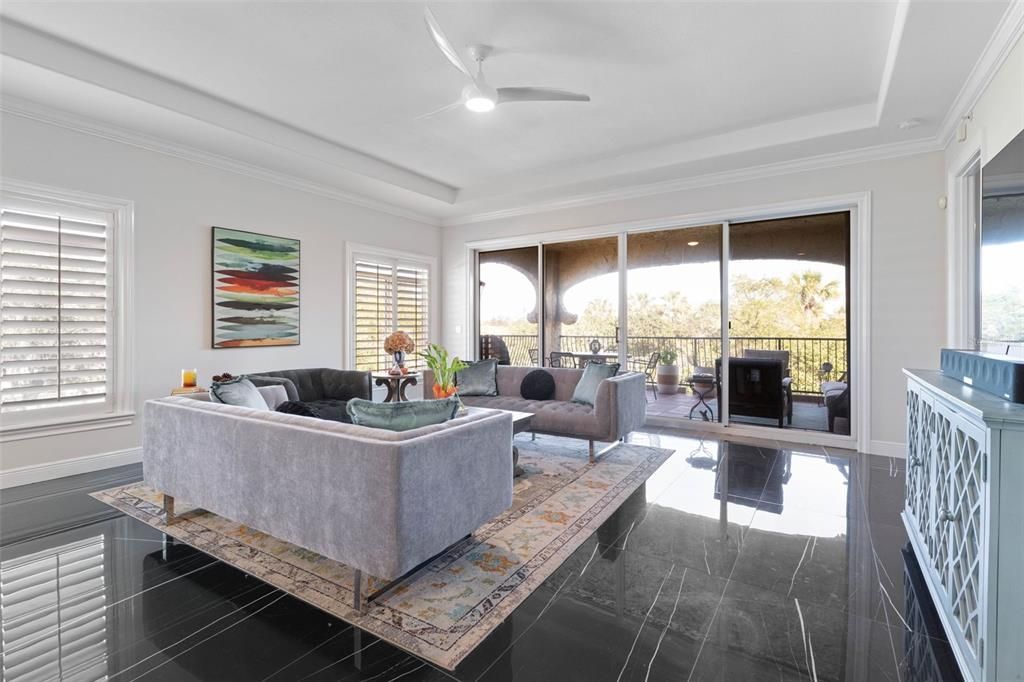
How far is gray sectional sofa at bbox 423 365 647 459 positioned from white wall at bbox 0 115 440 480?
7.26 ft

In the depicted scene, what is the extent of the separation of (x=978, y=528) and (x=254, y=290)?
5.50m

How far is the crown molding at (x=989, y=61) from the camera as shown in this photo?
98.7 inches

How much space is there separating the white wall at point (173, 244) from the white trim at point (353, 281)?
13cm

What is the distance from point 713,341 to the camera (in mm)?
5484

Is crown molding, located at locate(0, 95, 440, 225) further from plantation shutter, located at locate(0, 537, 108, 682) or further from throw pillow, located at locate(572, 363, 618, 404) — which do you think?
throw pillow, located at locate(572, 363, 618, 404)

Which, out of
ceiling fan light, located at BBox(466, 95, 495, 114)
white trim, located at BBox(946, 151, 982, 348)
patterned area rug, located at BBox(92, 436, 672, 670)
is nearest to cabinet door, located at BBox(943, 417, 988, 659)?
patterned area rug, located at BBox(92, 436, 672, 670)

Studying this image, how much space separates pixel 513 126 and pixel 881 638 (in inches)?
169

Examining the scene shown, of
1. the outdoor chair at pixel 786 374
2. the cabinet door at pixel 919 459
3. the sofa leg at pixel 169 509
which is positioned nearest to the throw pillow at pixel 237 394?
the sofa leg at pixel 169 509

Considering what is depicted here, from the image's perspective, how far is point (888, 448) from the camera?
4469 mm

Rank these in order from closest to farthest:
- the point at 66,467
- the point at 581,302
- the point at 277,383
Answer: the point at 66,467 → the point at 277,383 → the point at 581,302

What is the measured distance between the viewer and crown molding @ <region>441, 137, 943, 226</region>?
14.3 ft

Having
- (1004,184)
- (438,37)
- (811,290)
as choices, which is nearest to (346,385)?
(438,37)

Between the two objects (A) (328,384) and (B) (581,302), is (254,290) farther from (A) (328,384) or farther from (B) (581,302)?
(B) (581,302)

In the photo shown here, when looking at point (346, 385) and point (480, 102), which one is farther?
point (346, 385)
